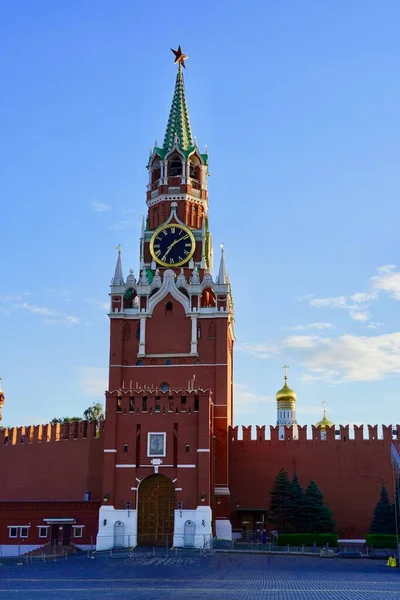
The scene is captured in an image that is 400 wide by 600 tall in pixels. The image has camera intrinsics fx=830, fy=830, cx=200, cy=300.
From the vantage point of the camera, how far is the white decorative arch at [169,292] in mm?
53781

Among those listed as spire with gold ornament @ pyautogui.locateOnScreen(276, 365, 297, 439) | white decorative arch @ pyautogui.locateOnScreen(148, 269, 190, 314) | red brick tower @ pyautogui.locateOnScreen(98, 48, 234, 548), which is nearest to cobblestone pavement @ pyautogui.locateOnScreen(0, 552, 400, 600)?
red brick tower @ pyautogui.locateOnScreen(98, 48, 234, 548)

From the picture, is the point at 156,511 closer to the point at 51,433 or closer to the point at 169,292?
the point at 51,433

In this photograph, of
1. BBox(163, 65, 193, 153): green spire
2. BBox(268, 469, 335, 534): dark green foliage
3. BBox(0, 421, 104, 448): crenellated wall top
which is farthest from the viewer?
BBox(163, 65, 193, 153): green spire

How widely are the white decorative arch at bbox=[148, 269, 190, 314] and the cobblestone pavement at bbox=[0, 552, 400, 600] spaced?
17967 mm

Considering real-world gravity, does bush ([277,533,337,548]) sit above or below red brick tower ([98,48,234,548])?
below

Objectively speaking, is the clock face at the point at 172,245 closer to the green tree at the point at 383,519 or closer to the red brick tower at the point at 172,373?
the red brick tower at the point at 172,373

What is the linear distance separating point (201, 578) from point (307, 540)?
1487 cm

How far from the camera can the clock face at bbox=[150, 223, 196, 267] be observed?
56.4 metres

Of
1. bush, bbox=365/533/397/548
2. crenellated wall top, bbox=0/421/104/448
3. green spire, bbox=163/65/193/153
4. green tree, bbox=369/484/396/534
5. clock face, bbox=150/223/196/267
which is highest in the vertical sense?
green spire, bbox=163/65/193/153

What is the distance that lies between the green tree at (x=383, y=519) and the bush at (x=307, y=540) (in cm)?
391

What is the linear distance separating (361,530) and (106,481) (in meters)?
15.8

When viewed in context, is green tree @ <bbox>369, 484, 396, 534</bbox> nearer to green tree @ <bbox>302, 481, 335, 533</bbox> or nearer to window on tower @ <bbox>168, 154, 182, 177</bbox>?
green tree @ <bbox>302, 481, 335, 533</bbox>

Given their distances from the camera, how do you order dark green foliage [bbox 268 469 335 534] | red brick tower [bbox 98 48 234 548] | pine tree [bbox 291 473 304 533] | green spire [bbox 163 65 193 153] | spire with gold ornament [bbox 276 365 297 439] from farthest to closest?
spire with gold ornament [bbox 276 365 297 439], green spire [bbox 163 65 193 153], pine tree [bbox 291 473 304 533], dark green foliage [bbox 268 469 335 534], red brick tower [bbox 98 48 234 548]

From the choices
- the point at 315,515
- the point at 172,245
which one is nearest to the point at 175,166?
the point at 172,245
